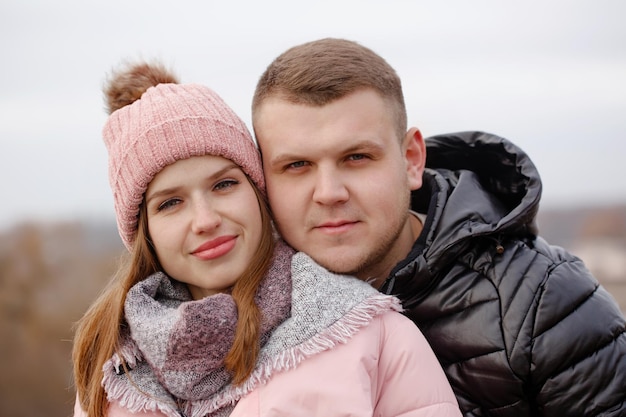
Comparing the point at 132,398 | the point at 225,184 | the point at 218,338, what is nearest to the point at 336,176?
the point at 225,184

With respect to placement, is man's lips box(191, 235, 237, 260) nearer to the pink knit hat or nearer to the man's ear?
the pink knit hat

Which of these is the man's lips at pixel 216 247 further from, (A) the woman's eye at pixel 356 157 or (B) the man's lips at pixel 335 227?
(A) the woman's eye at pixel 356 157

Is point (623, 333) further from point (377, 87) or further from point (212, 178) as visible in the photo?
point (212, 178)

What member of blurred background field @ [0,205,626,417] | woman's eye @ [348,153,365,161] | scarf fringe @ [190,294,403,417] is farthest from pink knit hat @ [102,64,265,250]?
blurred background field @ [0,205,626,417]

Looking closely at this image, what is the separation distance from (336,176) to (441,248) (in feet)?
1.64

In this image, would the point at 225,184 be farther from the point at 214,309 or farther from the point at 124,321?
the point at 124,321

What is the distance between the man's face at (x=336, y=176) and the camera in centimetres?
253

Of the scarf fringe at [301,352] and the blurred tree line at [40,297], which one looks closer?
the scarf fringe at [301,352]

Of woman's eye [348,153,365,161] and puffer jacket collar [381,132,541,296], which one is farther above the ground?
woman's eye [348,153,365,161]

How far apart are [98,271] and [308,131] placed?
13.9m

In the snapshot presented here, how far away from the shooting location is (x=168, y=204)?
8.23 ft

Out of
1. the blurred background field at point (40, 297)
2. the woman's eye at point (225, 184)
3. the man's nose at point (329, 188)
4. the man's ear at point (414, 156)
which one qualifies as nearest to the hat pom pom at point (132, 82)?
the woman's eye at point (225, 184)

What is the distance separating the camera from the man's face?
2533 millimetres

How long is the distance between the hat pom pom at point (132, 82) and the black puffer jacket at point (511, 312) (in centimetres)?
128
